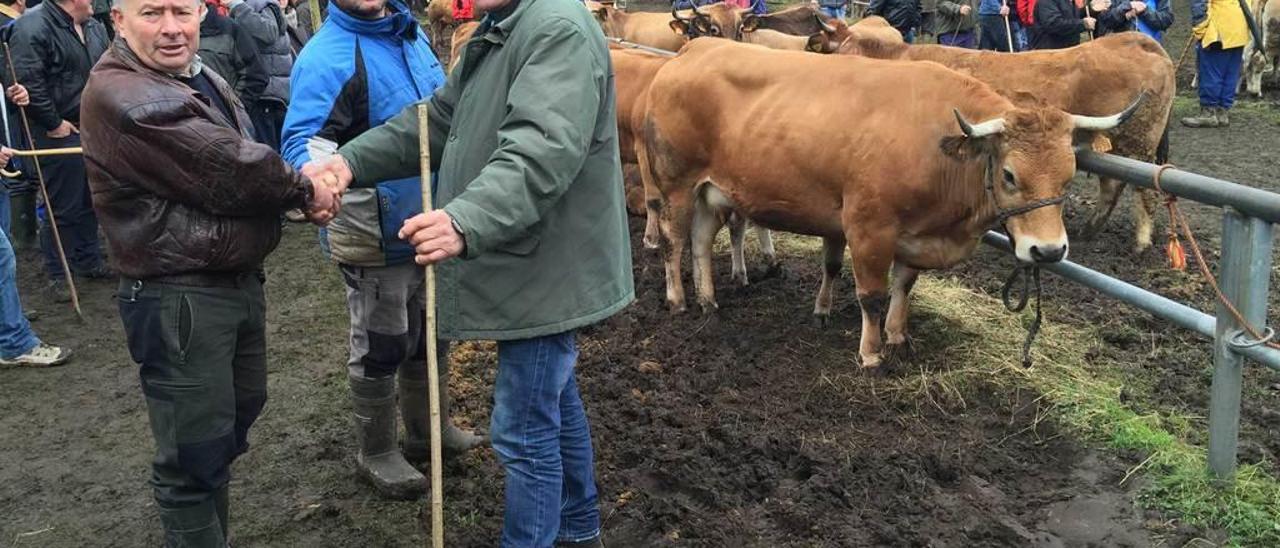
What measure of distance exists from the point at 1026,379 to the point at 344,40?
3.59 meters

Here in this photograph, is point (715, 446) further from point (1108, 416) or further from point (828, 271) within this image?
point (828, 271)

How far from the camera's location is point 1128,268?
7156 millimetres

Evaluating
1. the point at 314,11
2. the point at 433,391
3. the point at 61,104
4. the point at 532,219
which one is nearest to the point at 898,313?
the point at 532,219

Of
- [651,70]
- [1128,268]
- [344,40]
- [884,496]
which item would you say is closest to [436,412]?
[344,40]

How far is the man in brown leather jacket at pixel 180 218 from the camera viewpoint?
3.02m

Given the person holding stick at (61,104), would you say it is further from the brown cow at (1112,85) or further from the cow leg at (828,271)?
the brown cow at (1112,85)

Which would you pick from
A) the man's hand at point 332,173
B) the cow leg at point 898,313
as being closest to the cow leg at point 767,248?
the cow leg at point 898,313

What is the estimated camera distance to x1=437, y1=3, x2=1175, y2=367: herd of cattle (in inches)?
180

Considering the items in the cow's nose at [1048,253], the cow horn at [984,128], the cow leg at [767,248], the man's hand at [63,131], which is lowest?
the cow leg at [767,248]

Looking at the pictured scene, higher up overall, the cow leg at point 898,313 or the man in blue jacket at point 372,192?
the man in blue jacket at point 372,192

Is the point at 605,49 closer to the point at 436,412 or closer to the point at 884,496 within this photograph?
the point at 436,412

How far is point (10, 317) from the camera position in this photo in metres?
6.08

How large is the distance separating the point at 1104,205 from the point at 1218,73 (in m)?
5.93

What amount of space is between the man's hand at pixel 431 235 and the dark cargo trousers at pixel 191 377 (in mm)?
980
